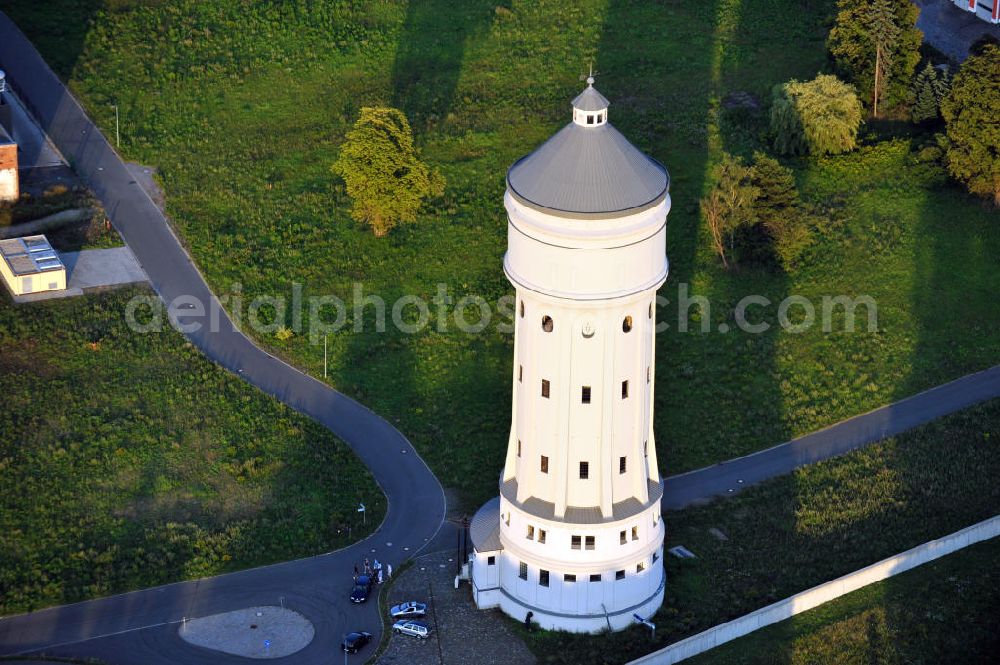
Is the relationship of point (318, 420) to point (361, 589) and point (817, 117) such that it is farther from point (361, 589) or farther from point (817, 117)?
point (817, 117)

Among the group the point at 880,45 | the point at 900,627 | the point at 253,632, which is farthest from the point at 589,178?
→ the point at 880,45

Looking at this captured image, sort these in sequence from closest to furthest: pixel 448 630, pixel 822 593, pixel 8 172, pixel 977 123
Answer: pixel 448 630
pixel 822 593
pixel 8 172
pixel 977 123

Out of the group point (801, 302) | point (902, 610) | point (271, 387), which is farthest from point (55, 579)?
point (801, 302)

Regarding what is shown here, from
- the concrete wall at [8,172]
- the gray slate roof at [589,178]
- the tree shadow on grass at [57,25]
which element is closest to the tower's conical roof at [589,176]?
the gray slate roof at [589,178]

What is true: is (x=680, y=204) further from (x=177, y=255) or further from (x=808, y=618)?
(x=808, y=618)

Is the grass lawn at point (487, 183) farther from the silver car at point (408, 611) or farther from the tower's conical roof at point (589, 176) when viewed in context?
the tower's conical roof at point (589, 176)

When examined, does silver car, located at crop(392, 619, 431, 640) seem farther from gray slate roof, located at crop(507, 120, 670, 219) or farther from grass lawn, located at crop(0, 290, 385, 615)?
gray slate roof, located at crop(507, 120, 670, 219)
